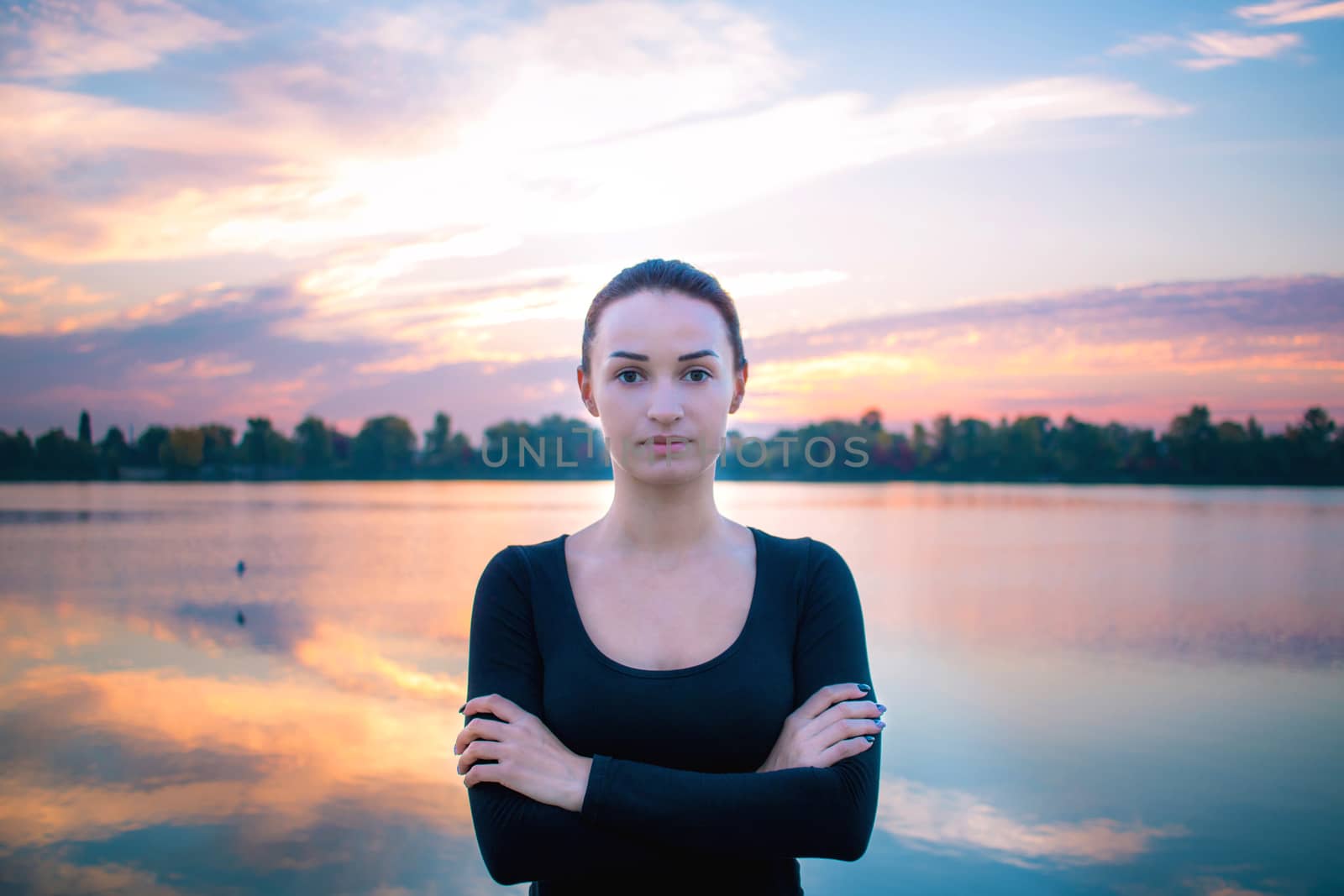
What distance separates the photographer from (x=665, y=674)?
240 centimetres

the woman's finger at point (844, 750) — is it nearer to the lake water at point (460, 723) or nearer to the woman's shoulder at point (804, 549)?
the woman's shoulder at point (804, 549)

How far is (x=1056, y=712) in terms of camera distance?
15469 millimetres

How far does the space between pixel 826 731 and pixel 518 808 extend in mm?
801

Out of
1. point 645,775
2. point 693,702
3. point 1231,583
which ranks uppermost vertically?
point 693,702

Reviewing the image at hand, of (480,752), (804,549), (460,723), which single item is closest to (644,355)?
(804,549)

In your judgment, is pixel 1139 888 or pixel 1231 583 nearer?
pixel 1139 888

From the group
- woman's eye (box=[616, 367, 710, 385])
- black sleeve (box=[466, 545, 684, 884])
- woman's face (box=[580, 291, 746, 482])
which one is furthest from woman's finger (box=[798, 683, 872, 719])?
woman's eye (box=[616, 367, 710, 385])

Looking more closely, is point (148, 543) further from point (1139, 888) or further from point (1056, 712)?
point (1139, 888)

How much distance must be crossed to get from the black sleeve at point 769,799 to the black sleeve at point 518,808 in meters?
0.08

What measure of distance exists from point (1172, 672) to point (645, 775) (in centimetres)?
1960

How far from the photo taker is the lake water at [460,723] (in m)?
9.04

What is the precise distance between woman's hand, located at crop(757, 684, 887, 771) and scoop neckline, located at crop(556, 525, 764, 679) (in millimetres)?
260

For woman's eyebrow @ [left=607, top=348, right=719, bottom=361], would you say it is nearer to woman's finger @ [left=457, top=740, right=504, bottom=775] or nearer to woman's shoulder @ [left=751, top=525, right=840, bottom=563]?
woman's shoulder @ [left=751, top=525, right=840, bottom=563]

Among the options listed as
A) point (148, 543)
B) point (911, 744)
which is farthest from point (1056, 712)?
point (148, 543)
